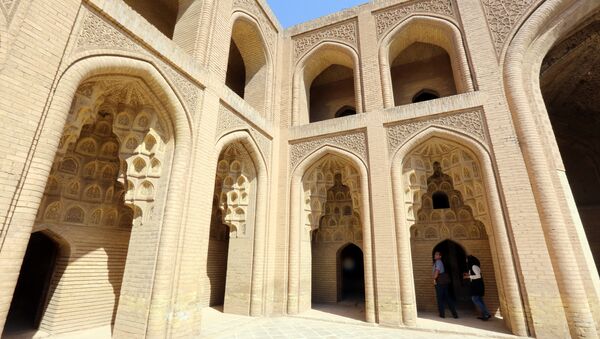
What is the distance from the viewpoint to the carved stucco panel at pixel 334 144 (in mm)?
6699

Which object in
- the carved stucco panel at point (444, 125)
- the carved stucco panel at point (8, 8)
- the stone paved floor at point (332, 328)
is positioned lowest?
the stone paved floor at point (332, 328)

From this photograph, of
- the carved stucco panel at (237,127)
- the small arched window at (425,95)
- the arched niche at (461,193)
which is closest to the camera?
the arched niche at (461,193)

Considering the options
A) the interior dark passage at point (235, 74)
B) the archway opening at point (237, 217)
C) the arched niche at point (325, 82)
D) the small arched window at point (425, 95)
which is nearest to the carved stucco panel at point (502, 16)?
the small arched window at point (425, 95)

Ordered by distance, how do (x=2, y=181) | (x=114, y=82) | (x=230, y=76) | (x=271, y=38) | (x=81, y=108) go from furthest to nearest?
1. (x=230, y=76)
2. (x=271, y=38)
3. (x=114, y=82)
4. (x=81, y=108)
5. (x=2, y=181)

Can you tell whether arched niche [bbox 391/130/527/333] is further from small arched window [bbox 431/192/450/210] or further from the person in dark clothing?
small arched window [bbox 431/192/450/210]

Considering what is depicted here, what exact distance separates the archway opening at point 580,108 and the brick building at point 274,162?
0.09 m

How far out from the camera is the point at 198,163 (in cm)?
488

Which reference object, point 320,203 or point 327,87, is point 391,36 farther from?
point 320,203

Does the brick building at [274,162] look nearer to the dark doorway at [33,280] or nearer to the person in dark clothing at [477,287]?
the dark doorway at [33,280]

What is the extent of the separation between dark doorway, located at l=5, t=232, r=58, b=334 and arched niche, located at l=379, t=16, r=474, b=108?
23.9 feet

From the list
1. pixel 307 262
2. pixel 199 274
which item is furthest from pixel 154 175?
pixel 307 262

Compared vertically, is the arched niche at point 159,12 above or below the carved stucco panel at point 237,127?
above

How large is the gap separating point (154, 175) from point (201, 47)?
255 centimetres

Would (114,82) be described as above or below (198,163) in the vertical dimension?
above
